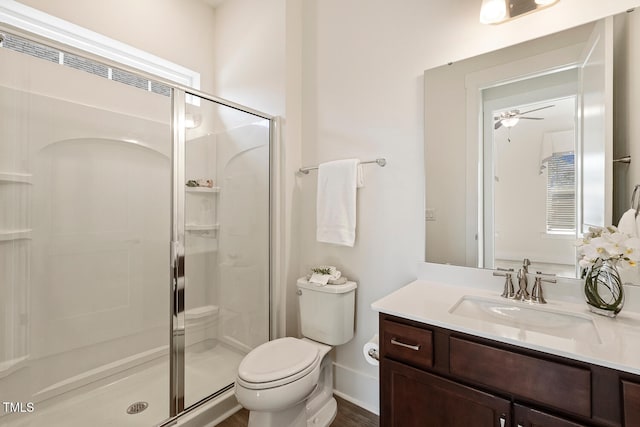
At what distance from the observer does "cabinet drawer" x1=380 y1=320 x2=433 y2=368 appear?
1055 millimetres

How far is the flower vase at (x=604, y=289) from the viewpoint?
3.46ft

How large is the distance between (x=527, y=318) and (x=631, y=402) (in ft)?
1.46

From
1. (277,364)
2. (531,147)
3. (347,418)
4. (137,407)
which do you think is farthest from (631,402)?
(137,407)

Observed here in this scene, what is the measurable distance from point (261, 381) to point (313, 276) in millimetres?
672

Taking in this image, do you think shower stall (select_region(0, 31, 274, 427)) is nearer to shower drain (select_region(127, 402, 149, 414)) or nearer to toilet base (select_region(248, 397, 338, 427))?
shower drain (select_region(127, 402, 149, 414))

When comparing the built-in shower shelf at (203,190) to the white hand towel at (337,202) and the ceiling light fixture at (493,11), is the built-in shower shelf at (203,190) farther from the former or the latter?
the ceiling light fixture at (493,11)

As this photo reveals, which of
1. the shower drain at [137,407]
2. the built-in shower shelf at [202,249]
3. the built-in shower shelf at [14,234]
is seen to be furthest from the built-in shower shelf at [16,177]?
the shower drain at [137,407]

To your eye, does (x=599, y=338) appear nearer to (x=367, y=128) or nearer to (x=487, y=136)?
(x=487, y=136)

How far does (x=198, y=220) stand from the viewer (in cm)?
189

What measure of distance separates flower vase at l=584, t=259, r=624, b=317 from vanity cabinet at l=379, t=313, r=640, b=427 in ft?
1.37

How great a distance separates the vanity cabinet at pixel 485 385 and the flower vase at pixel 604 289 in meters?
0.42

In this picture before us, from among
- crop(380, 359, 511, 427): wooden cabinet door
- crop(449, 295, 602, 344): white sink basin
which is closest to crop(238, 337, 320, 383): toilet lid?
crop(380, 359, 511, 427): wooden cabinet door

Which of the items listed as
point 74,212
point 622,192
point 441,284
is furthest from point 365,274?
point 74,212

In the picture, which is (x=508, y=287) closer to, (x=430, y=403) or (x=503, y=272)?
(x=503, y=272)
